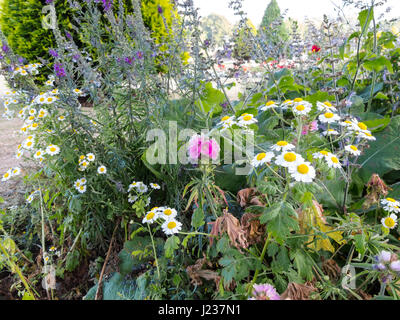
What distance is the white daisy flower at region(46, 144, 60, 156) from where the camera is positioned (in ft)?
4.41

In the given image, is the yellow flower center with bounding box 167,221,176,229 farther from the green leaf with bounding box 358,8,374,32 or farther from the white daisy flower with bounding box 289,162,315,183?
the green leaf with bounding box 358,8,374,32

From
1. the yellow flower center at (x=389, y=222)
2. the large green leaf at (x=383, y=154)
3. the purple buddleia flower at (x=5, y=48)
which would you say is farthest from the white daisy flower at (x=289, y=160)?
the purple buddleia flower at (x=5, y=48)

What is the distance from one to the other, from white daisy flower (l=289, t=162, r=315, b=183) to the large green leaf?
2.90 feet

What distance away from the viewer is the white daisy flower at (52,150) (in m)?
1.34

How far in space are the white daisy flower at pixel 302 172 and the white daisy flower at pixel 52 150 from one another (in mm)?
1151

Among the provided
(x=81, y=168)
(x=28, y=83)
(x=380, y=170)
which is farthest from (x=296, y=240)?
(x=28, y=83)

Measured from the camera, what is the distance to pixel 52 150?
4.47ft

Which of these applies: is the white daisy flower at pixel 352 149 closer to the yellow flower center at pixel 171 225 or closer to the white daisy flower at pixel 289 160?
the white daisy flower at pixel 289 160

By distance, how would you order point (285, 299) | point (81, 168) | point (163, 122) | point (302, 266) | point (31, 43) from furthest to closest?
point (31, 43) < point (163, 122) < point (81, 168) < point (302, 266) < point (285, 299)

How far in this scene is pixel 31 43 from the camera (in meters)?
4.59

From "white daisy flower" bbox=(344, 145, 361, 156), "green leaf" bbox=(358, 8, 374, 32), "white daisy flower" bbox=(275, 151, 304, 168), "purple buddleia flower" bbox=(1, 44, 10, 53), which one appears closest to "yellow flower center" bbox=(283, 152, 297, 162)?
"white daisy flower" bbox=(275, 151, 304, 168)
